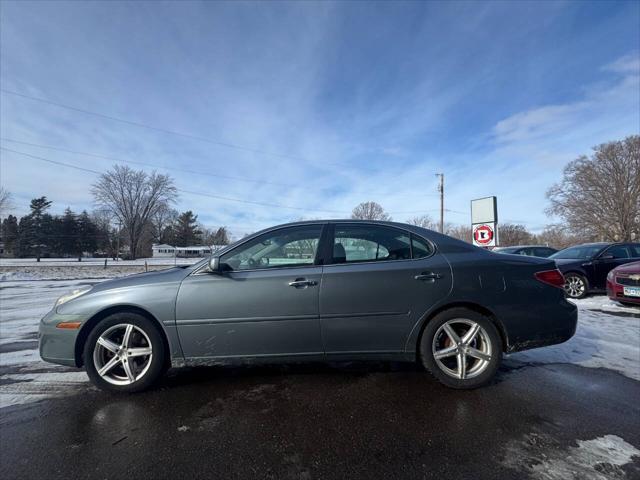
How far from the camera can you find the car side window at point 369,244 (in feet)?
9.86

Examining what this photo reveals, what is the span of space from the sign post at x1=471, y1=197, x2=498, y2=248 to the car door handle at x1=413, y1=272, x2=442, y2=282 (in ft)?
24.8

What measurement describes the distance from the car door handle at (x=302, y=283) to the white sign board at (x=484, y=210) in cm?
851

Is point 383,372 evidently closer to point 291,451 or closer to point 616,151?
point 291,451

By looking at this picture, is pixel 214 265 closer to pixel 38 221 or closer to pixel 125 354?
pixel 125 354

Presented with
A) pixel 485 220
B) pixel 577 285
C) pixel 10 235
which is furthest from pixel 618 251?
pixel 10 235

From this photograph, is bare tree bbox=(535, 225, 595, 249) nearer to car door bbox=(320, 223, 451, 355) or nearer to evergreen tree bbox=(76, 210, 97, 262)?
car door bbox=(320, 223, 451, 355)

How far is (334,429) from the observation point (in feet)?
7.19

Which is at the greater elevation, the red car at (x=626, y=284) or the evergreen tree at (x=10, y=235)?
the evergreen tree at (x=10, y=235)

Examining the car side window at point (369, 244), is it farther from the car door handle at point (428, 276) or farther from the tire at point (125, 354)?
the tire at point (125, 354)

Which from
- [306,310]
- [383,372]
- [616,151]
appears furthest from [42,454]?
[616,151]

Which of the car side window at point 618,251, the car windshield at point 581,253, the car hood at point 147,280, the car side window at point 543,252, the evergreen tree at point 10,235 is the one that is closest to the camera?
the car hood at point 147,280

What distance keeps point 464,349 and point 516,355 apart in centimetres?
146

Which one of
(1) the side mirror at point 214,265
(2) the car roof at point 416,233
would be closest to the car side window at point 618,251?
(2) the car roof at point 416,233

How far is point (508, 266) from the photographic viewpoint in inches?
115
